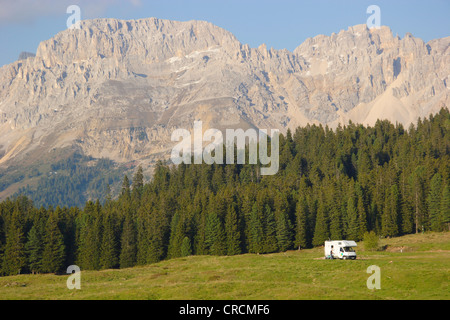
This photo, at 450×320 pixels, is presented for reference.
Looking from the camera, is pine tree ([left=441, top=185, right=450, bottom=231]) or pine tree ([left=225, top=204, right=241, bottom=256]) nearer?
pine tree ([left=441, top=185, right=450, bottom=231])

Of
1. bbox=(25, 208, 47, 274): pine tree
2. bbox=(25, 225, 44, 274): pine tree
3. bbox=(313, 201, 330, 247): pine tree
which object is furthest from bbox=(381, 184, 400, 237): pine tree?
bbox=(25, 225, 44, 274): pine tree

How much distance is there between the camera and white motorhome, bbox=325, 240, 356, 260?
273 ft

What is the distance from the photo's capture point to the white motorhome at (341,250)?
83188 mm

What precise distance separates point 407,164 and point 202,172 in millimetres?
72279

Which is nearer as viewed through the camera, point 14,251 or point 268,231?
point 14,251

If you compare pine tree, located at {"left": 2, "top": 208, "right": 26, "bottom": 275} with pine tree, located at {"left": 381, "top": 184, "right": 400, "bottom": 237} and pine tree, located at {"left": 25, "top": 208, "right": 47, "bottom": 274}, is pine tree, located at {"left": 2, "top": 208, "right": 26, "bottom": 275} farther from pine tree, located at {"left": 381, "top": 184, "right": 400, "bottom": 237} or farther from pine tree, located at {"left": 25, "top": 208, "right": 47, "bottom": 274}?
pine tree, located at {"left": 381, "top": 184, "right": 400, "bottom": 237}

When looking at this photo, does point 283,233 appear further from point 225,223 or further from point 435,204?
point 435,204

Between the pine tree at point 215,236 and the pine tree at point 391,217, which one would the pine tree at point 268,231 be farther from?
the pine tree at point 391,217

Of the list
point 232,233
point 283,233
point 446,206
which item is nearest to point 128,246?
point 232,233

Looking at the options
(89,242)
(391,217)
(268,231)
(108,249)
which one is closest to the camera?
(89,242)

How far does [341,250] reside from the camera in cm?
8431

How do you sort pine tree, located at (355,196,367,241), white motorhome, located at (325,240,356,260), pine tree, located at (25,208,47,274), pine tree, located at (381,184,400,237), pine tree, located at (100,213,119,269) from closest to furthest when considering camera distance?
white motorhome, located at (325,240,356,260), pine tree, located at (25,208,47,274), pine tree, located at (355,196,367,241), pine tree, located at (100,213,119,269), pine tree, located at (381,184,400,237)
